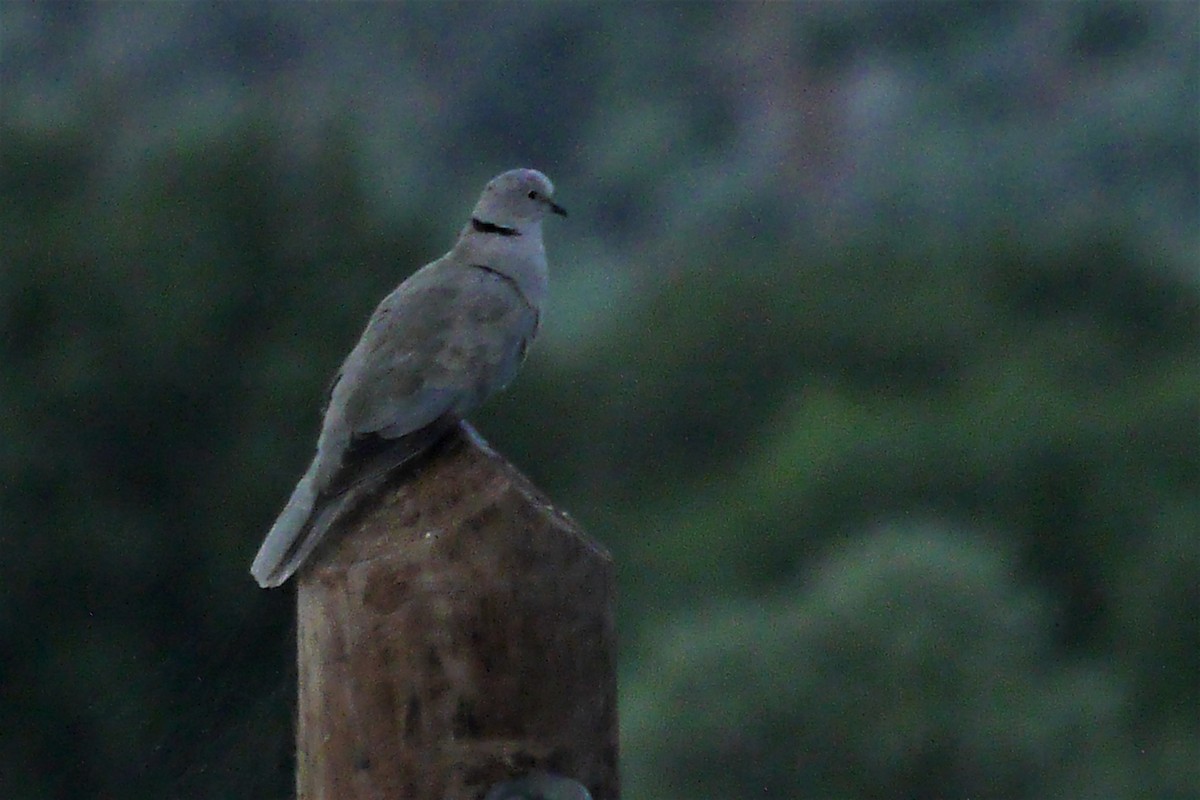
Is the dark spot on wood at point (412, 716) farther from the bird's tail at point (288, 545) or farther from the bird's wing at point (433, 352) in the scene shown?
the bird's wing at point (433, 352)

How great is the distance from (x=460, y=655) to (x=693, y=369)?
143 feet

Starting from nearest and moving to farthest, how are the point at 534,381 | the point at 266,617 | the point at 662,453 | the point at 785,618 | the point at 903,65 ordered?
the point at 266,617 → the point at 534,381 → the point at 785,618 → the point at 662,453 → the point at 903,65

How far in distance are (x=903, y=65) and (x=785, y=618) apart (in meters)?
45.7

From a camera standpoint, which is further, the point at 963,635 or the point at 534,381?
the point at 963,635

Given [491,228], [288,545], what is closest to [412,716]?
[288,545]

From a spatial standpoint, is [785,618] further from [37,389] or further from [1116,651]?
[37,389]

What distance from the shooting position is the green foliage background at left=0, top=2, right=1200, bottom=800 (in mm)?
16250

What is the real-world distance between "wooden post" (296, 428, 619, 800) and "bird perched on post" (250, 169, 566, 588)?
285 millimetres

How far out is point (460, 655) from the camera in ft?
12.3

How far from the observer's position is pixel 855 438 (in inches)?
1721

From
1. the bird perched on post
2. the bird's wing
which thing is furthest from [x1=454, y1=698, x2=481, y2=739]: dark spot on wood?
the bird's wing

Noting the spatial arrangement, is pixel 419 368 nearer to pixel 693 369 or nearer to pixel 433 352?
pixel 433 352

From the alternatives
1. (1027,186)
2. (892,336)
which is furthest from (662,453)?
(1027,186)

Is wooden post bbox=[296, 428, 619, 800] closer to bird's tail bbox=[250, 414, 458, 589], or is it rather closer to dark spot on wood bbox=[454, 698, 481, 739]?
dark spot on wood bbox=[454, 698, 481, 739]
